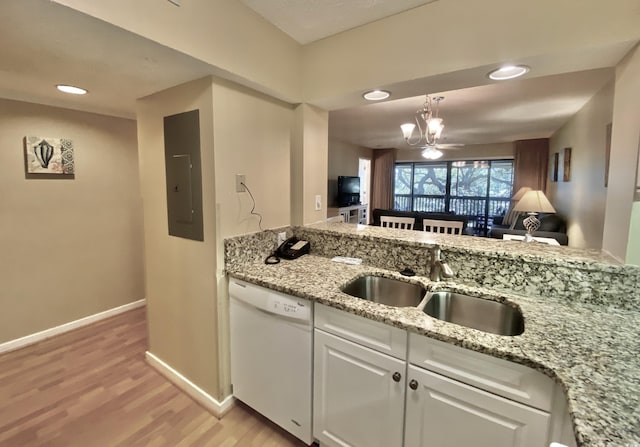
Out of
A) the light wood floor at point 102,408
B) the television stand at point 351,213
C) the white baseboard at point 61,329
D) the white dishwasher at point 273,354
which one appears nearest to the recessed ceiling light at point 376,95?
the white dishwasher at point 273,354

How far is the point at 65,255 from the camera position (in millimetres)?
2639

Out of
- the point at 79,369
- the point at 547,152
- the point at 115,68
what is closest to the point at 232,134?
the point at 115,68

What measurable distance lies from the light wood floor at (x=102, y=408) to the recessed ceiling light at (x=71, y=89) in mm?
2008

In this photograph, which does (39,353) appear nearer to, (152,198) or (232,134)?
(152,198)

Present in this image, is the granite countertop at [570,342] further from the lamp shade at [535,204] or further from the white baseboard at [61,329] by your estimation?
the white baseboard at [61,329]

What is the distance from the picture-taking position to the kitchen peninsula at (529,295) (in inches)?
30.5

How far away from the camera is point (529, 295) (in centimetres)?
140

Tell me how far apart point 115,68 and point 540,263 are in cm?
235

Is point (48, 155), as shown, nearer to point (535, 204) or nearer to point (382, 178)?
point (535, 204)

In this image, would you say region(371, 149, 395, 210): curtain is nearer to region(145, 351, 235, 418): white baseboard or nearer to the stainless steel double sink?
the stainless steel double sink

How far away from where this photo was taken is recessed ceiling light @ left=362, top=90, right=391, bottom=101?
182cm

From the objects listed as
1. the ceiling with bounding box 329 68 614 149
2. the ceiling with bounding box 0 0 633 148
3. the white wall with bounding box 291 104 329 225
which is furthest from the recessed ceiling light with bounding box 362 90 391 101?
the white wall with bounding box 291 104 329 225

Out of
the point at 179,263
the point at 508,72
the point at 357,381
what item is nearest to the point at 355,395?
the point at 357,381

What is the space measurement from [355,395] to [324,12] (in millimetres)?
2005
